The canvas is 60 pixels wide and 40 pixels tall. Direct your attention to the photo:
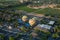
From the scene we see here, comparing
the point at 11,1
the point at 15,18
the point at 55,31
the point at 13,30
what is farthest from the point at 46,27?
the point at 11,1

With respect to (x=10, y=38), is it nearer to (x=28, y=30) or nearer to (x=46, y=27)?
(x=28, y=30)

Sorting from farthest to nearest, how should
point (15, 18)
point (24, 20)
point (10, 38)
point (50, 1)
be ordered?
point (50, 1) < point (15, 18) < point (24, 20) < point (10, 38)

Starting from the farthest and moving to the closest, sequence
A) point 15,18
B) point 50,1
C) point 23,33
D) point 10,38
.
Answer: point 50,1 → point 15,18 → point 23,33 → point 10,38

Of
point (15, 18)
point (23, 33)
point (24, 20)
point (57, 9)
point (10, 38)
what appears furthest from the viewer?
point (57, 9)

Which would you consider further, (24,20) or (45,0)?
(45,0)

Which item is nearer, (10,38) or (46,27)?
(10,38)

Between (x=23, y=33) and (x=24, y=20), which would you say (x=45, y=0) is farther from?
(x=23, y=33)

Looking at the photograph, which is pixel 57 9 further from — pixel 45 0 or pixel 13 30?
pixel 13 30

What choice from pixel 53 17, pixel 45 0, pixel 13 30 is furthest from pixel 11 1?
pixel 13 30
